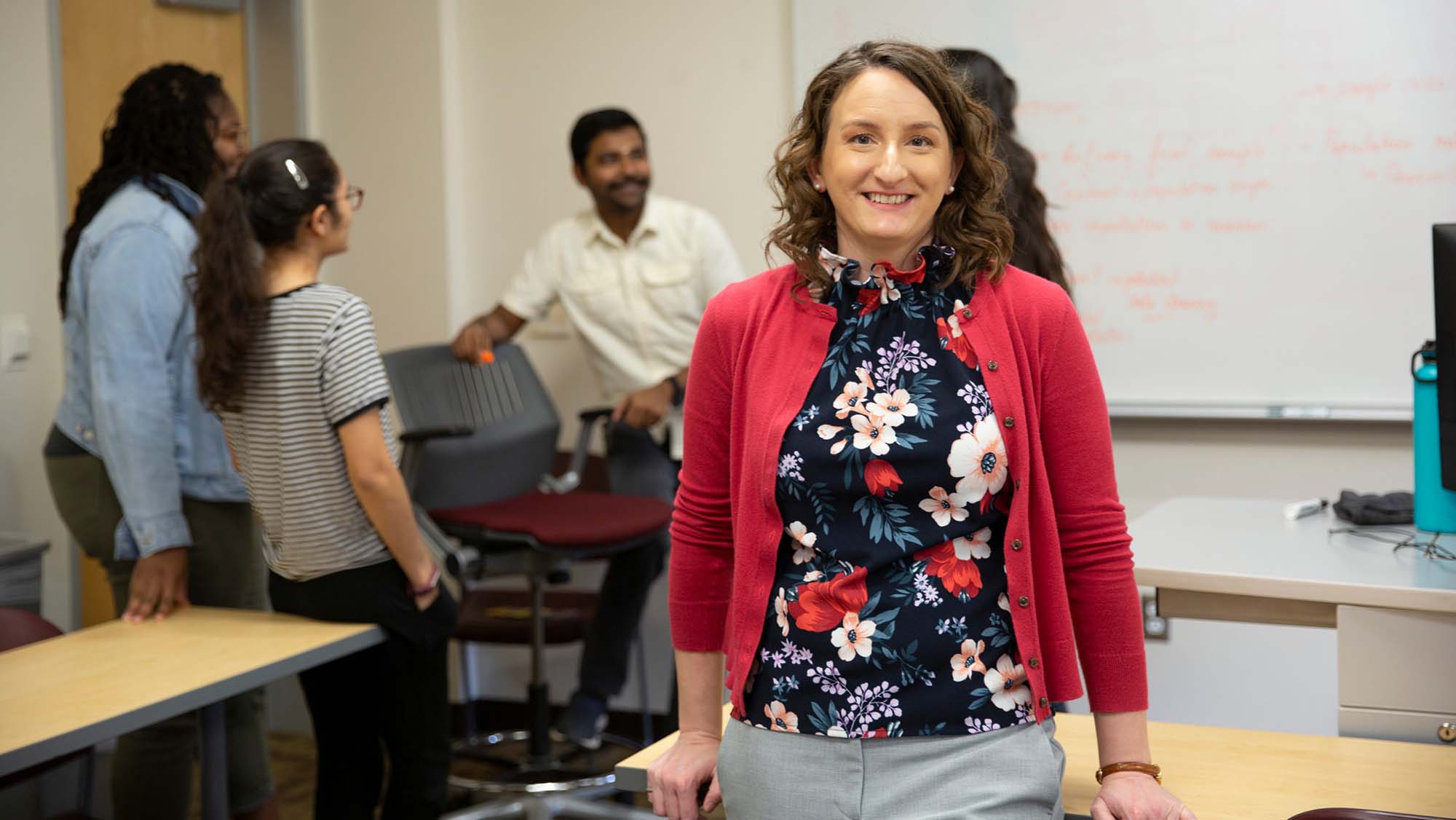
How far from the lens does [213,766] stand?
6.68 ft

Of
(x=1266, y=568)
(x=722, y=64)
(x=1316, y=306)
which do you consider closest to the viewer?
(x=1266, y=568)

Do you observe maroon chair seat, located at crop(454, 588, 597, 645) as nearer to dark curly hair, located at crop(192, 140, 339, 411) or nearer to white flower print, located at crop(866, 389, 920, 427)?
dark curly hair, located at crop(192, 140, 339, 411)

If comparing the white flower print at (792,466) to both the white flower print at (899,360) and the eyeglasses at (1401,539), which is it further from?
the eyeglasses at (1401,539)

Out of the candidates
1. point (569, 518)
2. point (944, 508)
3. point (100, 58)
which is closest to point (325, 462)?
point (569, 518)

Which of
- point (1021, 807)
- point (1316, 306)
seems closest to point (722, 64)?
point (1316, 306)

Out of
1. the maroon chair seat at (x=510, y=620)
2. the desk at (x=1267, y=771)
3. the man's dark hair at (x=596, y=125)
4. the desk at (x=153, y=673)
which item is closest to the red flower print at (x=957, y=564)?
the desk at (x=1267, y=771)

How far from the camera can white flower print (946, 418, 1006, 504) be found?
115 cm

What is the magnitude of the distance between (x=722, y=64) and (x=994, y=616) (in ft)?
9.07

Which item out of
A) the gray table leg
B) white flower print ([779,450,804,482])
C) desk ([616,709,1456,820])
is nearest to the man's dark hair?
the gray table leg

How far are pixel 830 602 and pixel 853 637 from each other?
4 centimetres

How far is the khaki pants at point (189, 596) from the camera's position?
241cm

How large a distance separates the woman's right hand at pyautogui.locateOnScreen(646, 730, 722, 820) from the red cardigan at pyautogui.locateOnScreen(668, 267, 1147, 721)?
0.29 feet

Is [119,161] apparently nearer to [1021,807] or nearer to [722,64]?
[722,64]

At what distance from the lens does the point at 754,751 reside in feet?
3.92
